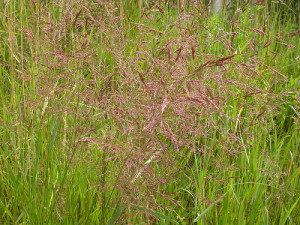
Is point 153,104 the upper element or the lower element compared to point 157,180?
upper

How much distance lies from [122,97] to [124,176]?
23 centimetres

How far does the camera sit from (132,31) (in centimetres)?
289

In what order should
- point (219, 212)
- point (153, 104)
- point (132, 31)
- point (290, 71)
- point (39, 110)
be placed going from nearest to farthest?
point (153, 104) → point (219, 212) → point (39, 110) → point (132, 31) → point (290, 71)

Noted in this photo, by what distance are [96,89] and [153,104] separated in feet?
1.12

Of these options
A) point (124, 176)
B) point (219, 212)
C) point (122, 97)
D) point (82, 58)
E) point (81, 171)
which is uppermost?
point (82, 58)

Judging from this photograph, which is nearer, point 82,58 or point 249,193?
point 82,58

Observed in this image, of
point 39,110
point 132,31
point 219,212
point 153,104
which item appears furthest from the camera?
point 132,31

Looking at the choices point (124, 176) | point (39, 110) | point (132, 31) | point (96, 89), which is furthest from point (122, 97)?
point (132, 31)

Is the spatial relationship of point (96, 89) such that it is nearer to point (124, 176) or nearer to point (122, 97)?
point (122, 97)

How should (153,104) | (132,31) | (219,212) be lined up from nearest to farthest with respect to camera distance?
(153,104) → (219,212) → (132,31)

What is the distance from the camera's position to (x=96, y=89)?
119 centimetres

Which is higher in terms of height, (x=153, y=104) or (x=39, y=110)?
(x=153, y=104)

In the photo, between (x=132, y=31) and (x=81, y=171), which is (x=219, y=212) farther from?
(x=132, y=31)

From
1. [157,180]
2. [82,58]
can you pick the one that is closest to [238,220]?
[157,180]
